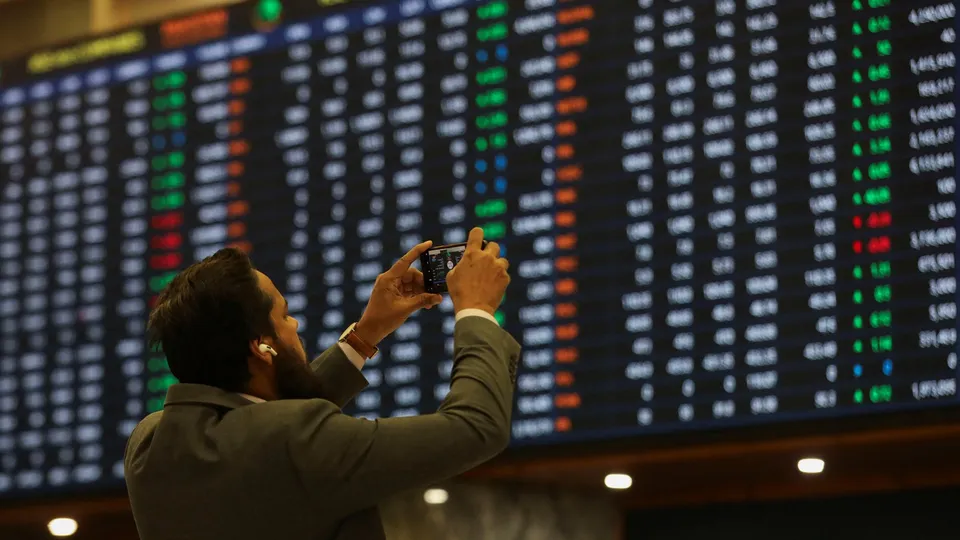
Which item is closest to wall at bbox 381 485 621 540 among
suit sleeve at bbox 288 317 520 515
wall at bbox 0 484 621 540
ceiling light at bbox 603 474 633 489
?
wall at bbox 0 484 621 540

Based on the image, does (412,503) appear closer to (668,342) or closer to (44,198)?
(668,342)

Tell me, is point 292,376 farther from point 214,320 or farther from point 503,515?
point 503,515

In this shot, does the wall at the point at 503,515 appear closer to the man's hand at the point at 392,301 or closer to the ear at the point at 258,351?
the man's hand at the point at 392,301

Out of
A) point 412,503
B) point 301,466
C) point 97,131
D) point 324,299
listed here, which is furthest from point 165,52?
point 301,466

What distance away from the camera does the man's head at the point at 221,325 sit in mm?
1229

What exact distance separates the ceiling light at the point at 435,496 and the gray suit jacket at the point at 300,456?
1.91 m

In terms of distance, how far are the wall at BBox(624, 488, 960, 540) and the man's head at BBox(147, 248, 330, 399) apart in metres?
2.01

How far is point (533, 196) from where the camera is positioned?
304 cm

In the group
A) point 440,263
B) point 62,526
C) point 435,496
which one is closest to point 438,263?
point 440,263

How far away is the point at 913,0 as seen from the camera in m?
2.74

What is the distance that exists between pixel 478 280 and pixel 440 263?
199mm

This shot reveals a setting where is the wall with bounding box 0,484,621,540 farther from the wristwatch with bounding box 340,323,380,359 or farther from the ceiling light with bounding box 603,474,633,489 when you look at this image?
the wristwatch with bounding box 340,323,380,359

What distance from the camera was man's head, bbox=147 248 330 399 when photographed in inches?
48.4

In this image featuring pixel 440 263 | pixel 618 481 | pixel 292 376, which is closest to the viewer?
pixel 292 376
